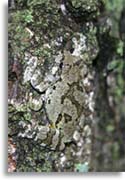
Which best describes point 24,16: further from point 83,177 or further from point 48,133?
point 83,177

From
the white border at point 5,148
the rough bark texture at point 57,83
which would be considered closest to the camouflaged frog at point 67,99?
the rough bark texture at point 57,83

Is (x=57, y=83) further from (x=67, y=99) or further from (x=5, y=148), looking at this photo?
(x=5, y=148)

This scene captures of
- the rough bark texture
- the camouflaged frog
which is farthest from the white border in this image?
the camouflaged frog

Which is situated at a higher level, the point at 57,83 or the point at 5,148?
the point at 57,83

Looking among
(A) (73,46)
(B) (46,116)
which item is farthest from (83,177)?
(A) (73,46)

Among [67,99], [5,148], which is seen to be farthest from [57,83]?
[5,148]

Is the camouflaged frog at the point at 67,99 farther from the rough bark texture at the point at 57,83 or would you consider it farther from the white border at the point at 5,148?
the white border at the point at 5,148

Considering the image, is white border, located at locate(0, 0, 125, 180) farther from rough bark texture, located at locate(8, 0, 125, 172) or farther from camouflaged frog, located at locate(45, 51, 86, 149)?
camouflaged frog, located at locate(45, 51, 86, 149)

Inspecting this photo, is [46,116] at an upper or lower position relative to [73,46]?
lower

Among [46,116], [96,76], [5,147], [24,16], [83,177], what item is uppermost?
[24,16]

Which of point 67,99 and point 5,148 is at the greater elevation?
point 67,99
